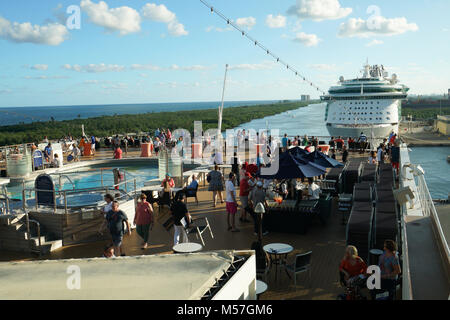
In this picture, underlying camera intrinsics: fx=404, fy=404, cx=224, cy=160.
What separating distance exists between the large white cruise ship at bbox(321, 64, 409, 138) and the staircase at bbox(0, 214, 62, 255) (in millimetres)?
37489

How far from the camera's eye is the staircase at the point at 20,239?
8141 millimetres

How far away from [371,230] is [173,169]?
278 inches

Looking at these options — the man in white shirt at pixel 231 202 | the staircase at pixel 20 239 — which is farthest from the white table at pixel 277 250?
the staircase at pixel 20 239

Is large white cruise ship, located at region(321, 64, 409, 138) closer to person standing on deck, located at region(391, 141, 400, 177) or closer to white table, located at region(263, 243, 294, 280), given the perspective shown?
person standing on deck, located at region(391, 141, 400, 177)

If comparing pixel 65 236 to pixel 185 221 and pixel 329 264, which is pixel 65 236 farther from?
pixel 329 264

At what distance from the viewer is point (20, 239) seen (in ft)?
27.2

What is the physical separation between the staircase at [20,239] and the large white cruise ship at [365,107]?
37.5m

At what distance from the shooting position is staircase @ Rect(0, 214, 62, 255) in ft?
26.7

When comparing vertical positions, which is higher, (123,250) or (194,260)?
(194,260)

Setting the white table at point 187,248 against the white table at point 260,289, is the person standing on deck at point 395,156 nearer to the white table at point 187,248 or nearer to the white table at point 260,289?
the white table at point 187,248

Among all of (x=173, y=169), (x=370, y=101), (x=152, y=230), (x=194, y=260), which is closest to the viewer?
(x=194, y=260)

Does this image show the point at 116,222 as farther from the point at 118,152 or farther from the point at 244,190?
the point at 118,152
